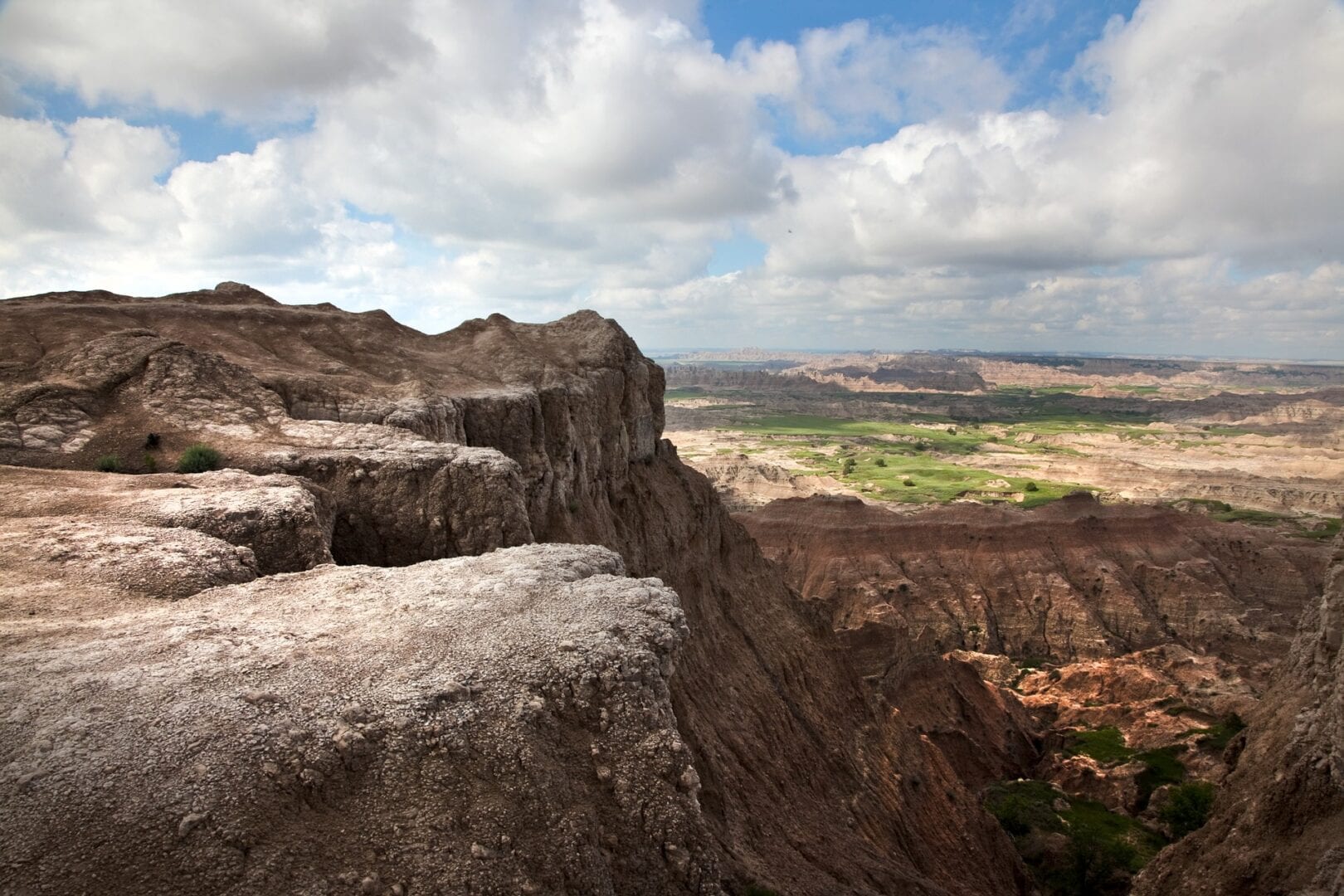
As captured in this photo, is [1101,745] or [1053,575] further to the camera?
[1053,575]

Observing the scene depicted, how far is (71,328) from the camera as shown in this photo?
27.0m

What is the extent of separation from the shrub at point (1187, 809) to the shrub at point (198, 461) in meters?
40.6

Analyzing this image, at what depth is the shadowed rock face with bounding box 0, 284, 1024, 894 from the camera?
10.6 metres

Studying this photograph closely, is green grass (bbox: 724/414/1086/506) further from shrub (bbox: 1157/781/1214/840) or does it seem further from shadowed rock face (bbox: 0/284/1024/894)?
shadowed rock face (bbox: 0/284/1024/894)

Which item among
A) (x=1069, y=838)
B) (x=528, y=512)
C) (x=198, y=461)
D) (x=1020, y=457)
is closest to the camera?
(x=198, y=461)

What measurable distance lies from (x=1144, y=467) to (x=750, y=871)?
411 ft

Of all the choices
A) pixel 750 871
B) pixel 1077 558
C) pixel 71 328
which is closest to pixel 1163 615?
pixel 1077 558

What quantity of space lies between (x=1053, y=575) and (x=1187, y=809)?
31.0m

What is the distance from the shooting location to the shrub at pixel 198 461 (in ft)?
62.7

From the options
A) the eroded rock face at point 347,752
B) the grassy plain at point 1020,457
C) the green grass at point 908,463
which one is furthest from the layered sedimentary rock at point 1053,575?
the eroded rock face at point 347,752

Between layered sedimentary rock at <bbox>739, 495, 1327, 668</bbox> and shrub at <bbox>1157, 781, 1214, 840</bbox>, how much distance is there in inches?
735

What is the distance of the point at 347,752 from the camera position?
29.5 ft

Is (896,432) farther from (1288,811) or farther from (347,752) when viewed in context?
(347,752)

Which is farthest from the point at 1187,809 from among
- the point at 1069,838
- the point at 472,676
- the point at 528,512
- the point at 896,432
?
the point at 896,432
